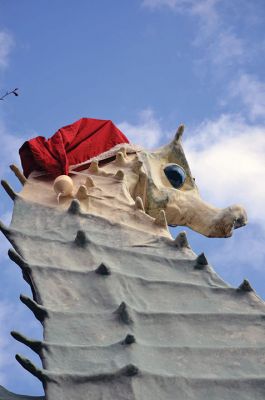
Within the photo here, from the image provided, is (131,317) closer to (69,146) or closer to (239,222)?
(239,222)

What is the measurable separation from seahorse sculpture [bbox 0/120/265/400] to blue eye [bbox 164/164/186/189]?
0.71ft

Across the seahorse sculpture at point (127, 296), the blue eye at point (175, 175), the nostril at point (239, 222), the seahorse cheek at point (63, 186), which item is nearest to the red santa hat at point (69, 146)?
the seahorse sculpture at point (127, 296)

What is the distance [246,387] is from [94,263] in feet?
6.74

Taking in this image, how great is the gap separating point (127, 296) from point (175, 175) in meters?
3.26

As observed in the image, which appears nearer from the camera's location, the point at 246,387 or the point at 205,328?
the point at 246,387

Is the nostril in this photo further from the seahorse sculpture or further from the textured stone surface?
the textured stone surface

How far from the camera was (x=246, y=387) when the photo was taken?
6.23 m

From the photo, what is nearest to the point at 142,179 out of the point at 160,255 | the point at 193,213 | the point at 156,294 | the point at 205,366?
the point at 193,213

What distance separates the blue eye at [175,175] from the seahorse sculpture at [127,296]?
0.22 metres

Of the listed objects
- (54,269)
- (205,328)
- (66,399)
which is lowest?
(66,399)

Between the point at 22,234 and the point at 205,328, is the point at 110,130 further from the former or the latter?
the point at 205,328

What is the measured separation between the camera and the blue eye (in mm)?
10461

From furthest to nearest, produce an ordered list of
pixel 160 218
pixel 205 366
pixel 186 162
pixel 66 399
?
pixel 186 162 → pixel 160 218 → pixel 205 366 → pixel 66 399

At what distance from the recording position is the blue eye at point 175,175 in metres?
10.5
